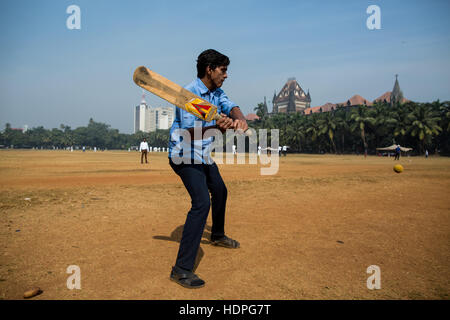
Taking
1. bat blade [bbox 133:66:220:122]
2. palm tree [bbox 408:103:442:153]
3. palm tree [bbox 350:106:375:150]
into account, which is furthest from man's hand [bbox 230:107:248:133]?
palm tree [bbox 350:106:375:150]

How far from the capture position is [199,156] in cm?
279

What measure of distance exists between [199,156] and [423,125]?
50500 millimetres

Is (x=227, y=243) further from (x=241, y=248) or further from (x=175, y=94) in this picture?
(x=175, y=94)

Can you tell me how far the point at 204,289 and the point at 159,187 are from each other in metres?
6.31

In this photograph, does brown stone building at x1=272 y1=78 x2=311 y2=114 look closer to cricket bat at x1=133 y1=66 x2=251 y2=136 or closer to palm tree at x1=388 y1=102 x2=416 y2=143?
palm tree at x1=388 y1=102 x2=416 y2=143

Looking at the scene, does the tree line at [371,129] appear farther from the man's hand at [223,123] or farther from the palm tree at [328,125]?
the man's hand at [223,123]

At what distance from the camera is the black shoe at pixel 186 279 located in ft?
7.85

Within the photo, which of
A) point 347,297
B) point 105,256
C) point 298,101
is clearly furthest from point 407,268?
point 298,101

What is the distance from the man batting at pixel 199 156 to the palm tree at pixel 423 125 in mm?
49184

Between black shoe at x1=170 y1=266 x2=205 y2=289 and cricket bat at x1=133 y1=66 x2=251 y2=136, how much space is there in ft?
4.28

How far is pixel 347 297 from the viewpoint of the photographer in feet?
7.38

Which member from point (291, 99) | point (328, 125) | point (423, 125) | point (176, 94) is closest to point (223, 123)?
point (176, 94)

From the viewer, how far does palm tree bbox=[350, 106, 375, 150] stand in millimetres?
51188
